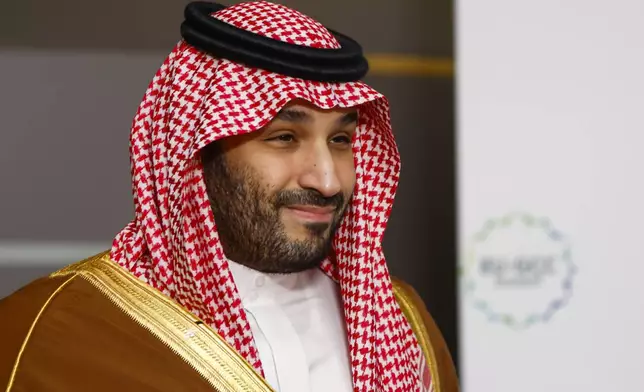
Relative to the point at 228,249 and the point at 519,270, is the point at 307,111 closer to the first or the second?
the point at 228,249

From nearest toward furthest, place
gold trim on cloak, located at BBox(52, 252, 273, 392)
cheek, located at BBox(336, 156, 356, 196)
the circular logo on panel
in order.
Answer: gold trim on cloak, located at BBox(52, 252, 273, 392), cheek, located at BBox(336, 156, 356, 196), the circular logo on panel

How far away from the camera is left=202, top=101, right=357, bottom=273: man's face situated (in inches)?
64.7

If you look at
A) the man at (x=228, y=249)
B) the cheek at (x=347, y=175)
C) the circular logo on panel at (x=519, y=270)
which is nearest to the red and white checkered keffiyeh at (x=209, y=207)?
the man at (x=228, y=249)

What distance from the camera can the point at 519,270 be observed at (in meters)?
2.58

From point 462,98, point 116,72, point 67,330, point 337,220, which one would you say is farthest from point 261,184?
point 116,72

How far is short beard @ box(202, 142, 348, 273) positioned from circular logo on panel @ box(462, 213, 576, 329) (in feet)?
3.15

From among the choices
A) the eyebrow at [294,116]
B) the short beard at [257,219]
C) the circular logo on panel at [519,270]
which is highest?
the eyebrow at [294,116]

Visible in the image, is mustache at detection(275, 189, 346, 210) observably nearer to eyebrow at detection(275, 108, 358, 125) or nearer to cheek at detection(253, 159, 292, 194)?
cheek at detection(253, 159, 292, 194)

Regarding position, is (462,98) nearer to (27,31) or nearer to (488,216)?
(488,216)

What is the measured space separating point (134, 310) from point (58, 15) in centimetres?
162

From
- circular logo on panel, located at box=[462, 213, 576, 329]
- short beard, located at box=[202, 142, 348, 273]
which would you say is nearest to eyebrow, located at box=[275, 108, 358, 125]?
short beard, located at box=[202, 142, 348, 273]

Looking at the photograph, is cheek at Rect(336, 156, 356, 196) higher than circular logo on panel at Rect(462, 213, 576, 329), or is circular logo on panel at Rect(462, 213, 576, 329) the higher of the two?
cheek at Rect(336, 156, 356, 196)

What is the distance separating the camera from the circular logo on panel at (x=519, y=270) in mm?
2568

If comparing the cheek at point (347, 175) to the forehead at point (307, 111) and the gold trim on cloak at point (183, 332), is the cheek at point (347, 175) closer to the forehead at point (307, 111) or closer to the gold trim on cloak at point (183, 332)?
the forehead at point (307, 111)
